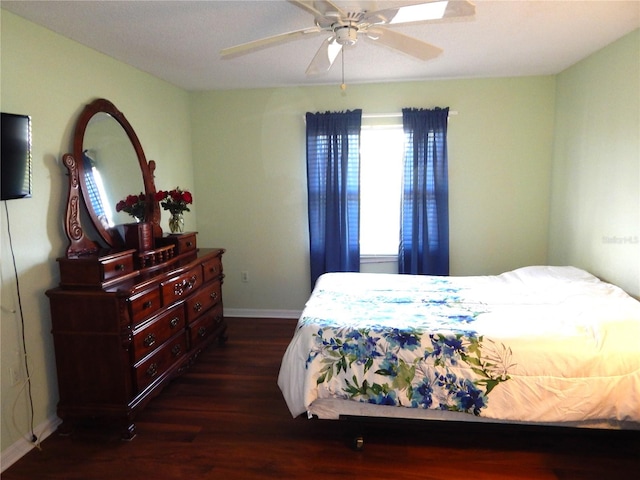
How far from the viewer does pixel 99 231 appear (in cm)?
284

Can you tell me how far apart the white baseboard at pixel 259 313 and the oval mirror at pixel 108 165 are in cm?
161

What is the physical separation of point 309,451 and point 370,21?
2.24 m

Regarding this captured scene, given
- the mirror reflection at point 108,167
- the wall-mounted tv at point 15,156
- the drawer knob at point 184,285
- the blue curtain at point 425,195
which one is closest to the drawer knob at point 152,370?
the drawer knob at point 184,285

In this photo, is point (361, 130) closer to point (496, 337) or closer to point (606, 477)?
point (496, 337)

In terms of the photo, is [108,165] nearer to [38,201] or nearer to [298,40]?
[38,201]

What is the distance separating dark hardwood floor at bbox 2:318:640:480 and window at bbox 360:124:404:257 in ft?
7.13

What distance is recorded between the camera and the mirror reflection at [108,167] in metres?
2.84

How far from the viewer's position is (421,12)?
1.82 metres

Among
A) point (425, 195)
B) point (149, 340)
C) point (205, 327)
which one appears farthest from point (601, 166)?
point (149, 340)

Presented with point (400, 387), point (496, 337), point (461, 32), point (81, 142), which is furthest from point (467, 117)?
point (81, 142)

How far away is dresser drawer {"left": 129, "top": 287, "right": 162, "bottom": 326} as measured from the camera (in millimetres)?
2465

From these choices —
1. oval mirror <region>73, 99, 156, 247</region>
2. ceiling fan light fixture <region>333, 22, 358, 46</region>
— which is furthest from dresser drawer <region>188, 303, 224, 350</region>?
ceiling fan light fixture <region>333, 22, 358, 46</region>

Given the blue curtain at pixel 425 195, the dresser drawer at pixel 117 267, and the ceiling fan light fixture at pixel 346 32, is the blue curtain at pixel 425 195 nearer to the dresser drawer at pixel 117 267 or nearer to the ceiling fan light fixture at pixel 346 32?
the ceiling fan light fixture at pixel 346 32

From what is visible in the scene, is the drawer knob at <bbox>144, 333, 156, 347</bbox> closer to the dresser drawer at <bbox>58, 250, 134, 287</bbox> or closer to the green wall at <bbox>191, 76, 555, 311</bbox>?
the dresser drawer at <bbox>58, 250, 134, 287</bbox>
